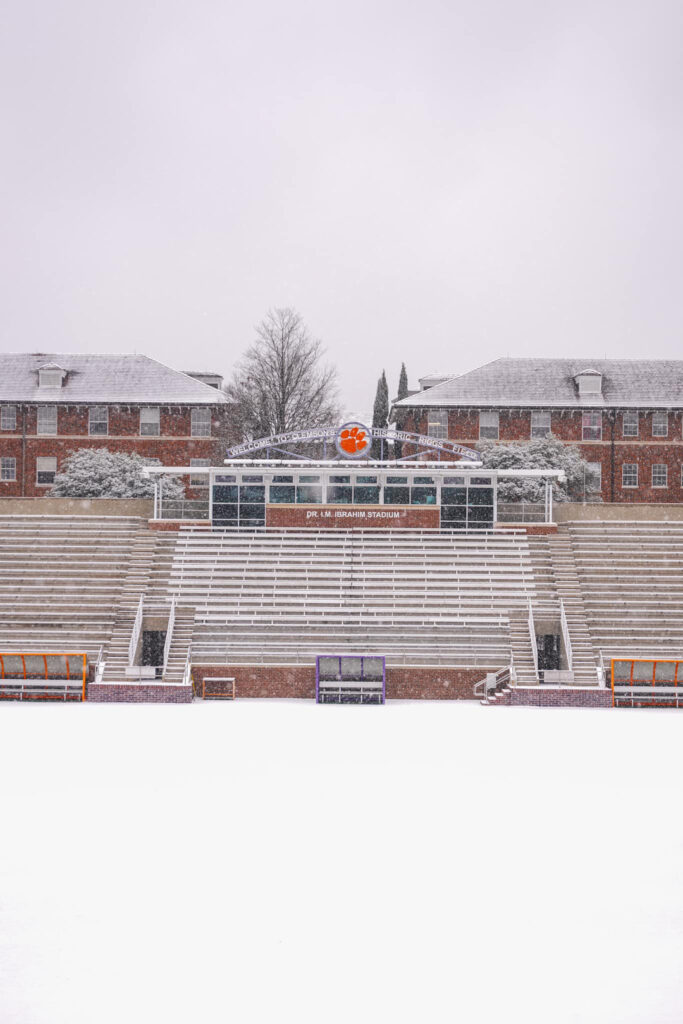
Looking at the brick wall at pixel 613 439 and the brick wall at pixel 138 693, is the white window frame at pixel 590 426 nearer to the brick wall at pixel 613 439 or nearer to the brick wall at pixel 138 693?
the brick wall at pixel 613 439

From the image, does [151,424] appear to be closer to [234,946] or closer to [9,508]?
[9,508]

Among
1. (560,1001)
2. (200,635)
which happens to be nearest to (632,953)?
(560,1001)

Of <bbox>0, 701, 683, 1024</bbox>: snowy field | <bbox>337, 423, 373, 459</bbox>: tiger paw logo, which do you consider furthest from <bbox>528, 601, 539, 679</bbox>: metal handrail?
<bbox>337, 423, 373, 459</bbox>: tiger paw logo

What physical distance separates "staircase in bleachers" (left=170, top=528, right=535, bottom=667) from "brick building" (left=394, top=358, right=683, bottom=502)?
2589cm

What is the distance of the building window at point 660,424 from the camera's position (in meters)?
66.1

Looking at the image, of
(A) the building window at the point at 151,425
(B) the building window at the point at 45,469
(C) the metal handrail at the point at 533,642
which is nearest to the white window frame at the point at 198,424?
(A) the building window at the point at 151,425

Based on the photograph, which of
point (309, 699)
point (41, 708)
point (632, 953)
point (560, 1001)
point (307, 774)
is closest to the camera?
point (560, 1001)

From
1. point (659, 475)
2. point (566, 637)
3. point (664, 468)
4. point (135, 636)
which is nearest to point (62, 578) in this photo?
point (135, 636)

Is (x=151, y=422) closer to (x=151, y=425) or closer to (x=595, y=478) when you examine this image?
(x=151, y=425)

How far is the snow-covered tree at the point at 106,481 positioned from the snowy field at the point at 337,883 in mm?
29606

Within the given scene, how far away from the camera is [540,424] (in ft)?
216

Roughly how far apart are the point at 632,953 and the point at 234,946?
12.7 ft

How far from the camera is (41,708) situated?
28.9 metres

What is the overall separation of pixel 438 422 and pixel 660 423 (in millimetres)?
13605
